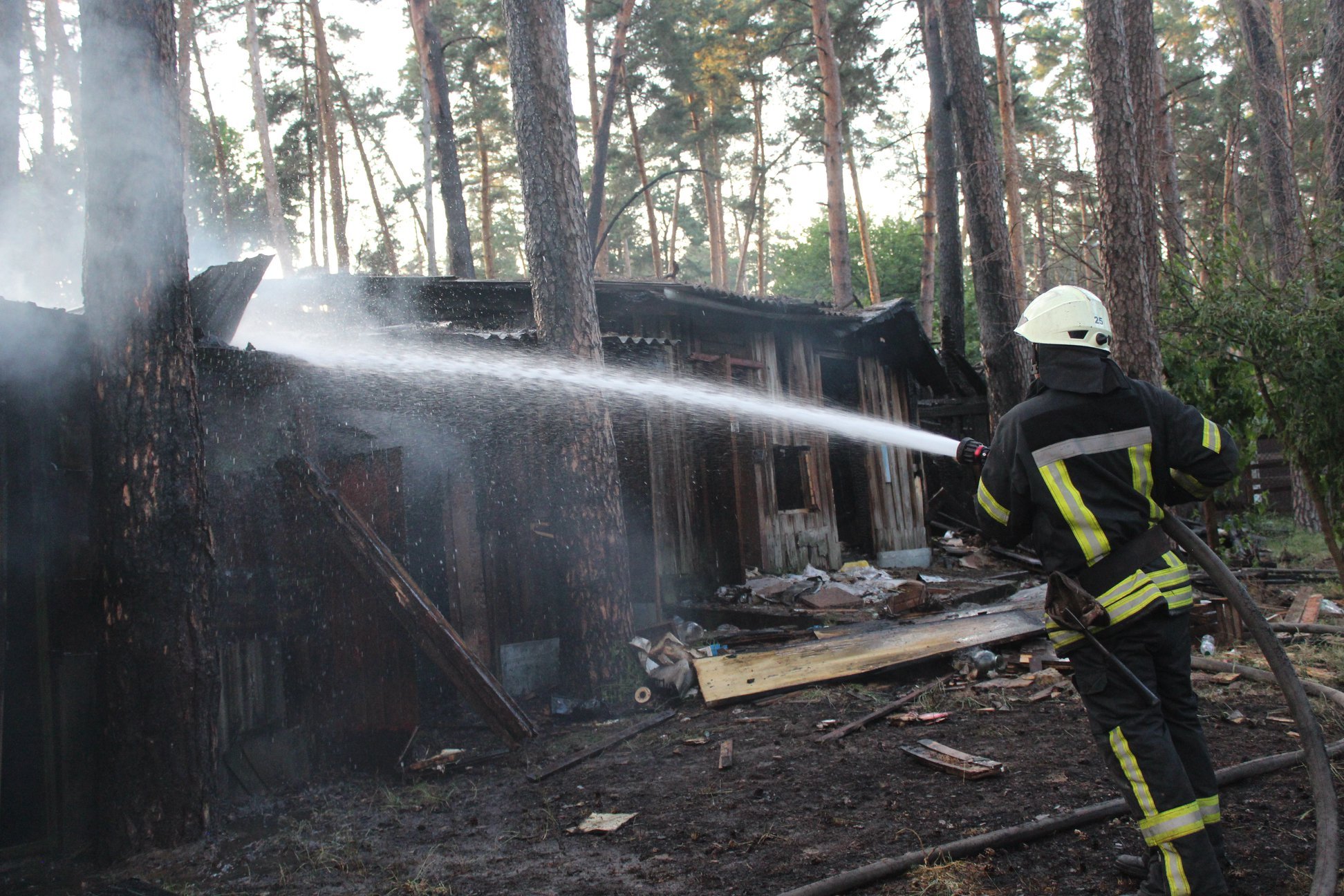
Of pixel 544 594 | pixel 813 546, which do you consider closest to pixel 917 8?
pixel 813 546

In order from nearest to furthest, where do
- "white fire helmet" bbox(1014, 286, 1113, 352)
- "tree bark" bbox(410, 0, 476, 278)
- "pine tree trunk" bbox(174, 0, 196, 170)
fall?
"white fire helmet" bbox(1014, 286, 1113, 352) < "tree bark" bbox(410, 0, 476, 278) < "pine tree trunk" bbox(174, 0, 196, 170)

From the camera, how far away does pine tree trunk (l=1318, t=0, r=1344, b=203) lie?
381 inches

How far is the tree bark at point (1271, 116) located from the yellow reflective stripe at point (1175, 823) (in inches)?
555

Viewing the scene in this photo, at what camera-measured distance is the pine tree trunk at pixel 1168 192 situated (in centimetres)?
768

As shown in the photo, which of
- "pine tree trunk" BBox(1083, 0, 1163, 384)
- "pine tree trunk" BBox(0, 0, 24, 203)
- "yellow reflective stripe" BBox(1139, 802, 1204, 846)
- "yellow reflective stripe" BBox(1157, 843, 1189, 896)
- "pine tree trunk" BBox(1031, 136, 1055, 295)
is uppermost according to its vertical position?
"pine tree trunk" BBox(1031, 136, 1055, 295)

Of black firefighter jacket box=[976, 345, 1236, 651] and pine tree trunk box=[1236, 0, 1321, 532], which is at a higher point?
pine tree trunk box=[1236, 0, 1321, 532]

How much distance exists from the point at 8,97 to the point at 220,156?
18.3 m

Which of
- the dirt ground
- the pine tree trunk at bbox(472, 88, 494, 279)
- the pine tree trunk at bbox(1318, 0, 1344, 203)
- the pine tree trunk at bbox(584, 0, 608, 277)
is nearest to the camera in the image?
the dirt ground

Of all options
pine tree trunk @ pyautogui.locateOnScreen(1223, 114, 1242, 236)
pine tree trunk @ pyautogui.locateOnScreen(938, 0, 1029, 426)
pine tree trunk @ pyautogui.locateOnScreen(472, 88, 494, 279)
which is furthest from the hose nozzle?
pine tree trunk @ pyautogui.locateOnScreen(472, 88, 494, 279)

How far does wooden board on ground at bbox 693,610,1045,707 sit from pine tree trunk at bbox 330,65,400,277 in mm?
22378

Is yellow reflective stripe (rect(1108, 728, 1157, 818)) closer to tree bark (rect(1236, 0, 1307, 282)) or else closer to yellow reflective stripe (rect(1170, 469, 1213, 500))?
yellow reflective stripe (rect(1170, 469, 1213, 500))

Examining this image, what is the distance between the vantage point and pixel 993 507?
141 inches

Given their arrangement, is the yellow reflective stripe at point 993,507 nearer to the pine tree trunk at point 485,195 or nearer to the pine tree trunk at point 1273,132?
the pine tree trunk at point 1273,132

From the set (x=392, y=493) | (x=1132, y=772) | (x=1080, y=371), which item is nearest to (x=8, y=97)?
(x=392, y=493)
